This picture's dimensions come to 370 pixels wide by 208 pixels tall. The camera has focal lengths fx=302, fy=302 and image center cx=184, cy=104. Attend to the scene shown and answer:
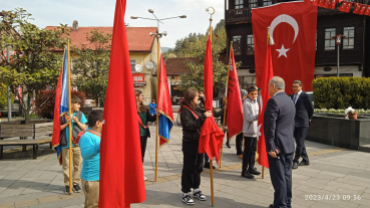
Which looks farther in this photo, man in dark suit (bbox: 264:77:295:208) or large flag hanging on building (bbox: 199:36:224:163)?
large flag hanging on building (bbox: 199:36:224:163)

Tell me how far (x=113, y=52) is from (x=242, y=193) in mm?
3678

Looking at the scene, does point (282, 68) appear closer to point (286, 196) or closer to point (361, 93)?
point (361, 93)

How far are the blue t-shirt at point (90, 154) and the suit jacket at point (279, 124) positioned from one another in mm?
2395

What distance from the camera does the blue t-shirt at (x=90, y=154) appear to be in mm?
3488

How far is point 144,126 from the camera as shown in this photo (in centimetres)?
619

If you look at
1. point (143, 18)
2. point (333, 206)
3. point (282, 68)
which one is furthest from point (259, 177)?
point (143, 18)

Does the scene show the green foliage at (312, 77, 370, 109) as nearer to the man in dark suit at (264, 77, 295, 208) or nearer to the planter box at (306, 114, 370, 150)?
the planter box at (306, 114, 370, 150)

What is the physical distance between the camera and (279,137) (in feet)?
14.5

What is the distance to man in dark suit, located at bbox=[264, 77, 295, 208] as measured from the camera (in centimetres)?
436

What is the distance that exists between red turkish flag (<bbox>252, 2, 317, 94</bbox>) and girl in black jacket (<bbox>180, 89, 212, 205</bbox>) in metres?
6.02

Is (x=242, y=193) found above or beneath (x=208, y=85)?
beneath

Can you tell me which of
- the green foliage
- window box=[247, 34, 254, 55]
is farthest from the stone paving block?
window box=[247, 34, 254, 55]

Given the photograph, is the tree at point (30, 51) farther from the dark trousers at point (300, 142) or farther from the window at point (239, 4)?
the window at point (239, 4)

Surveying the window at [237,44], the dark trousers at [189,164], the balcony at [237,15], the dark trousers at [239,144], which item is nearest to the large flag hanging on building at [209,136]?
the dark trousers at [189,164]
